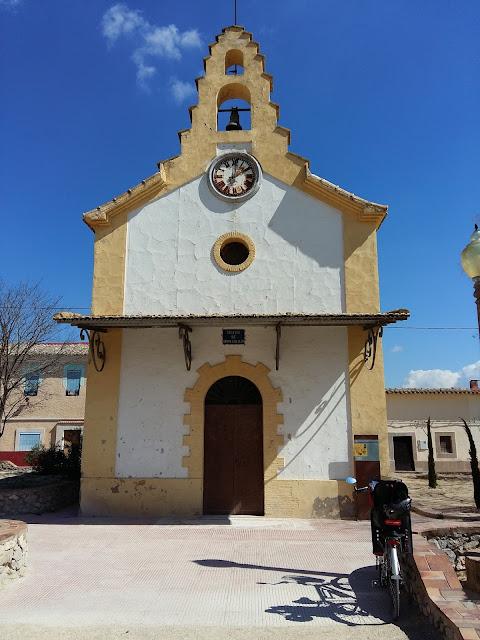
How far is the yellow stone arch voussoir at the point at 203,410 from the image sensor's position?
411 inches

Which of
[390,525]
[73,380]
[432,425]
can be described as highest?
[73,380]

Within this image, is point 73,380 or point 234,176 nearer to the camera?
point 234,176

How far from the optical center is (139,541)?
8320mm

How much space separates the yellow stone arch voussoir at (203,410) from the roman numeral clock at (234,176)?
11.9 feet

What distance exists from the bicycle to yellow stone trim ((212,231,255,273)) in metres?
6.42

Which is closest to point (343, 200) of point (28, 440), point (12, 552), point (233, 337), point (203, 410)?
point (233, 337)

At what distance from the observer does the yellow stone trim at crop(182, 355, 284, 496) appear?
411 inches

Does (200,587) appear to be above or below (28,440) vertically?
below

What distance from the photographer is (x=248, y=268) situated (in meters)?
11.2

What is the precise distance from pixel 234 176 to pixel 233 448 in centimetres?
590

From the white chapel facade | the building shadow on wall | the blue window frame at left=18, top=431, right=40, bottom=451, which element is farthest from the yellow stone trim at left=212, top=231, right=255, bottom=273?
the blue window frame at left=18, top=431, right=40, bottom=451

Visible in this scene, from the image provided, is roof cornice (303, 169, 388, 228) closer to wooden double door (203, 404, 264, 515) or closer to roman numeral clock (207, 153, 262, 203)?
roman numeral clock (207, 153, 262, 203)

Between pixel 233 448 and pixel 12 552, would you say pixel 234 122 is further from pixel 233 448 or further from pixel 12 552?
pixel 12 552

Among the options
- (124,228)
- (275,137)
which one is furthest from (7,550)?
(275,137)
